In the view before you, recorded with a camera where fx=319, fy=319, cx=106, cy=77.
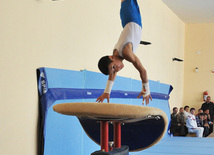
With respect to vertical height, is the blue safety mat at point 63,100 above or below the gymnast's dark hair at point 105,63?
below

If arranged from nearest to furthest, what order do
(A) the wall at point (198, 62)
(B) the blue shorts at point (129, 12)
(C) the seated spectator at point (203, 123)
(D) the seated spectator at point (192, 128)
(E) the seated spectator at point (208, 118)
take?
(B) the blue shorts at point (129, 12) → (D) the seated spectator at point (192, 128) → (C) the seated spectator at point (203, 123) → (E) the seated spectator at point (208, 118) → (A) the wall at point (198, 62)

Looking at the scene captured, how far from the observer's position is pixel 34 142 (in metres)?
3.81

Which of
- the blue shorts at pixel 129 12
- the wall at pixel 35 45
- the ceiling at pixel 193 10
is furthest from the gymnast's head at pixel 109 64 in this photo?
the ceiling at pixel 193 10

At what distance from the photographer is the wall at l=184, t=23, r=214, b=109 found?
12930 mm

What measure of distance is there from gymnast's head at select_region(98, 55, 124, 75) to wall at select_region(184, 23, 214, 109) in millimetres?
10908

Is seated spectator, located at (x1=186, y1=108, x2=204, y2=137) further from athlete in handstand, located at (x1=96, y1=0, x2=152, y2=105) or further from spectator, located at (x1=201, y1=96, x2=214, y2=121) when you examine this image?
athlete in handstand, located at (x1=96, y1=0, x2=152, y2=105)

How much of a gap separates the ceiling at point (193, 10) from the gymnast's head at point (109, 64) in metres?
7.71

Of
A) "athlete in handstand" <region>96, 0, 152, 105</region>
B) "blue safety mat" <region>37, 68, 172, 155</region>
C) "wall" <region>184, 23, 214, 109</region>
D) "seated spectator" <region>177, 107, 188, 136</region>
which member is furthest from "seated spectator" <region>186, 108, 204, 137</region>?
"athlete in handstand" <region>96, 0, 152, 105</region>

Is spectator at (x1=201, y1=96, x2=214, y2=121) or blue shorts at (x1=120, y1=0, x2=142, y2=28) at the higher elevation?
blue shorts at (x1=120, y1=0, x2=142, y2=28)

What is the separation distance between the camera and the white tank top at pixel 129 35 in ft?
8.50

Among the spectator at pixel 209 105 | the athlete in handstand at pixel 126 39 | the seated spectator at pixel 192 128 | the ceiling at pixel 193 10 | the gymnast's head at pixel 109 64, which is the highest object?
the ceiling at pixel 193 10

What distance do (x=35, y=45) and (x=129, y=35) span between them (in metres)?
1.64

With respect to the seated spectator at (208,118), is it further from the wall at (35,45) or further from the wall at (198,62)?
the wall at (35,45)

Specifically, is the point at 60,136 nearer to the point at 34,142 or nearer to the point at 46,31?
the point at 34,142
